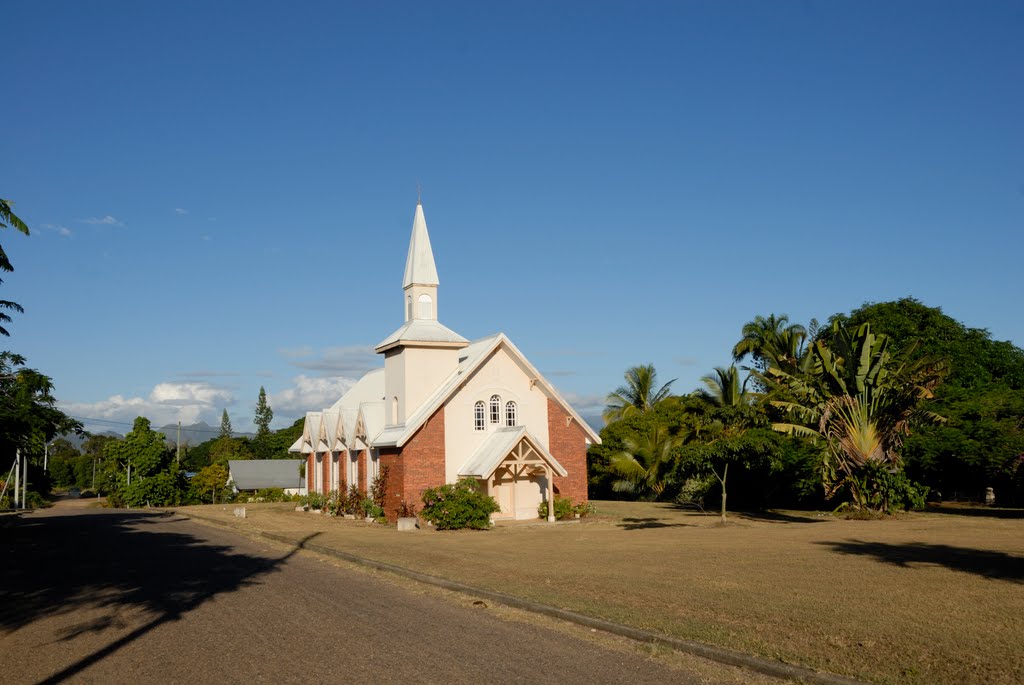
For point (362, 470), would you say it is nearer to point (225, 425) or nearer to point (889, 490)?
point (889, 490)

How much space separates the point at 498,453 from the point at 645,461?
18.2m

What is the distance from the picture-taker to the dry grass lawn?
9055 mm

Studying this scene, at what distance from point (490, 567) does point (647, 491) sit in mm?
33432

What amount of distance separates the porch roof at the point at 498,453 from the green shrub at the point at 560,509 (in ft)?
4.08

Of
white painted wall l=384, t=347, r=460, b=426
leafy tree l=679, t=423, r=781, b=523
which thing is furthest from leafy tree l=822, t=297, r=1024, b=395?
white painted wall l=384, t=347, r=460, b=426

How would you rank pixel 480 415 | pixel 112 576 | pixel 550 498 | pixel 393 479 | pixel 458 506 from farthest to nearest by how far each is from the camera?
pixel 480 415, pixel 393 479, pixel 550 498, pixel 458 506, pixel 112 576

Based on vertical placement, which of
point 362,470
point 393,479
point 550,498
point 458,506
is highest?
point 362,470

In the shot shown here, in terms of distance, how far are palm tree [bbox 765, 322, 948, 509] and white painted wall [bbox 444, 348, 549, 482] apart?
10269 mm

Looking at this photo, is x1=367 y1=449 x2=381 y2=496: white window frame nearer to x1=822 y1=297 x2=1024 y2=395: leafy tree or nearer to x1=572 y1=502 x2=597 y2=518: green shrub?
x1=572 y1=502 x2=597 y2=518: green shrub

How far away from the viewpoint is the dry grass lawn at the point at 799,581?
9.05 meters

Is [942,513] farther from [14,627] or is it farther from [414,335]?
[14,627]

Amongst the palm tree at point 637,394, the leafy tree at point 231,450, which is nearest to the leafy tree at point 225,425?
the leafy tree at point 231,450

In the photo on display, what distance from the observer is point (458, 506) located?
101 ft

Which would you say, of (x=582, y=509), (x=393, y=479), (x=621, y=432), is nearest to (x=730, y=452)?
(x=582, y=509)
